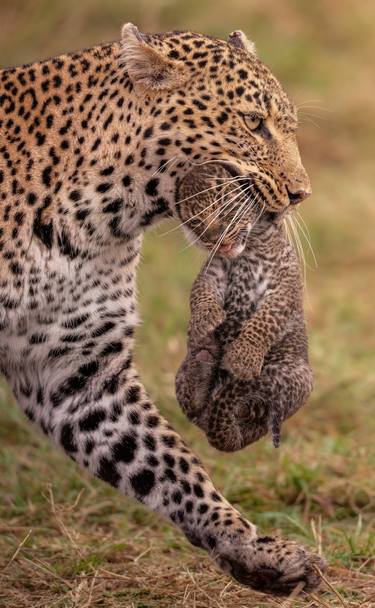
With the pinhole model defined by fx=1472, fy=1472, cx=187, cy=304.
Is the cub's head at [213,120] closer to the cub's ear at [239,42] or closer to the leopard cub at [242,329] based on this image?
the leopard cub at [242,329]

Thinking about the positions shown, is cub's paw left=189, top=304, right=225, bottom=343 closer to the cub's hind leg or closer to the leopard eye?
the cub's hind leg

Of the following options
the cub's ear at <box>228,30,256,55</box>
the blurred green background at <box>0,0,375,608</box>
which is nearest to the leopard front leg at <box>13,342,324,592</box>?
the blurred green background at <box>0,0,375,608</box>

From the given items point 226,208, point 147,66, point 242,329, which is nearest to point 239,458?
point 242,329

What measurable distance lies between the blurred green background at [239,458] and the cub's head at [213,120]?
102 cm

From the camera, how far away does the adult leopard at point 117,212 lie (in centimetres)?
536

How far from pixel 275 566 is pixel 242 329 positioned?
857 millimetres

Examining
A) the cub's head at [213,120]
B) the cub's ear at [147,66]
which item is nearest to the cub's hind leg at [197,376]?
the cub's head at [213,120]

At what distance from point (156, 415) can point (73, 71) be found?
4.51ft

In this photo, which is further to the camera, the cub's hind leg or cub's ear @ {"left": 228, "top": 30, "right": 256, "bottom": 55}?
cub's ear @ {"left": 228, "top": 30, "right": 256, "bottom": 55}

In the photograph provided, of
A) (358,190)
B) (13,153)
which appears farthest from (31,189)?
Answer: (358,190)

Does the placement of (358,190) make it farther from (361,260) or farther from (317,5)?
(317,5)

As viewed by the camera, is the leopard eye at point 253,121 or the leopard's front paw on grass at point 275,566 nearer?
the leopard's front paw on grass at point 275,566

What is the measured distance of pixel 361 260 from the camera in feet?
36.9

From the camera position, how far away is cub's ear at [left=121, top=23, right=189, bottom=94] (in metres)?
5.38
